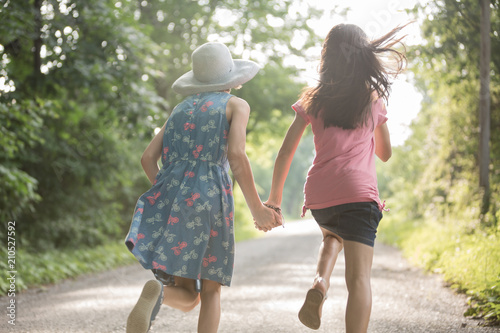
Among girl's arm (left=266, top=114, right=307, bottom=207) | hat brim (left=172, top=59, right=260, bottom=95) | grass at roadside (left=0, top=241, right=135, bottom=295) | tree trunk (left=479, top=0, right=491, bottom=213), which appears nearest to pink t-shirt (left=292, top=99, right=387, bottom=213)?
girl's arm (left=266, top=114, right=307, bottom=207)

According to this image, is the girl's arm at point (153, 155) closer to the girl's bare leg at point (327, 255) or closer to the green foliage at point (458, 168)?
the girl's bare leg at point (327, 255)

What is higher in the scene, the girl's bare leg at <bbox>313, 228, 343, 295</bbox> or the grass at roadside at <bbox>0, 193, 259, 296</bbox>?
the girl's bare leg at <bbox>313, 228, 343, 295</bbox>

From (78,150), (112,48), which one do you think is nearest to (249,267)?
(112,48)

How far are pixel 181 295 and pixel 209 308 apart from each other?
0.18 metres

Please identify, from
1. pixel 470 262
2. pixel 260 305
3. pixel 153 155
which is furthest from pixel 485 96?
pixel 153 155

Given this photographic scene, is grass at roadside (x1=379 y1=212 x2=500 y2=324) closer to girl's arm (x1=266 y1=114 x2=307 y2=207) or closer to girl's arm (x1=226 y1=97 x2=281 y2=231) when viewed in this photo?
girl's arm (x1=266 y1=114 x2=307 y2=207)

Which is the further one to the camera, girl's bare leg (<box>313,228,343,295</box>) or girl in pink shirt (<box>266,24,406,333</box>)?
girl's bare leg (<box>313,228,343,295</box>)

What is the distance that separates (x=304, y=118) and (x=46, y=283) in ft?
19.9

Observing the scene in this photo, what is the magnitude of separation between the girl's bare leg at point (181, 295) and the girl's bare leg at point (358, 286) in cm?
89

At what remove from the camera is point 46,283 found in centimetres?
802

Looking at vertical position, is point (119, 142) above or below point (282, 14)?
below

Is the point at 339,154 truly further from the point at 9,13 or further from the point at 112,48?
the point at 112,48

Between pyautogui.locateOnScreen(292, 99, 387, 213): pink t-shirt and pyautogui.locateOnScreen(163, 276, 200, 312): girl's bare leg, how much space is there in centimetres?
84

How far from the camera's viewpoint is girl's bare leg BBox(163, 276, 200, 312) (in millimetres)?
3051
